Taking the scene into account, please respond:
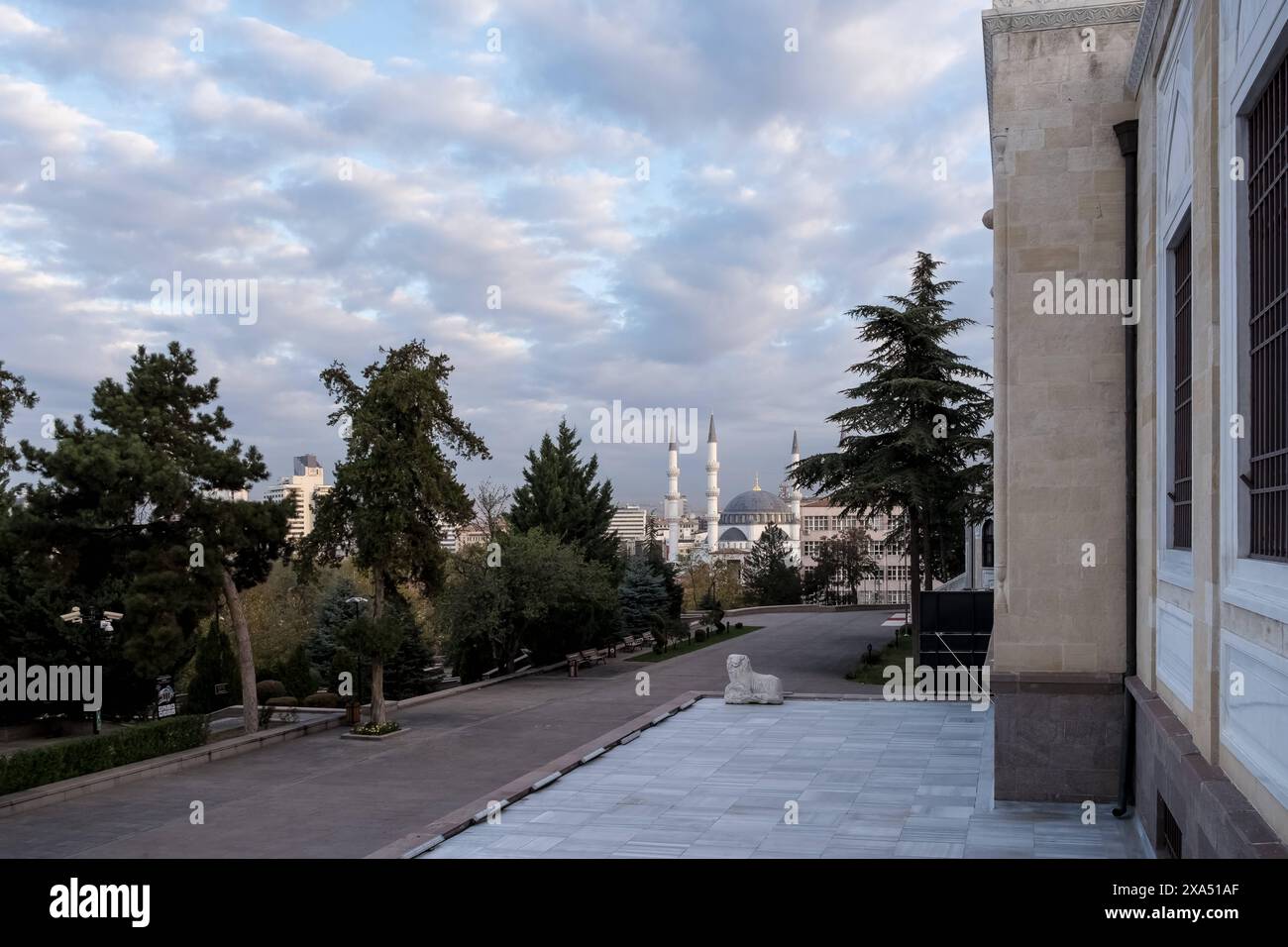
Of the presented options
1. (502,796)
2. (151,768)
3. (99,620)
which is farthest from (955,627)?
(99,620)

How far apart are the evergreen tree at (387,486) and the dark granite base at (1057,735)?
12650 millimetres

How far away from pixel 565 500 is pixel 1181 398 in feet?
98.9

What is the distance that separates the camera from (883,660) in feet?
101

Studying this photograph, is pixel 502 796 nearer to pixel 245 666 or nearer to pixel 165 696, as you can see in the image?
pixel 245 666

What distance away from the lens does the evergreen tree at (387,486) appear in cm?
2081

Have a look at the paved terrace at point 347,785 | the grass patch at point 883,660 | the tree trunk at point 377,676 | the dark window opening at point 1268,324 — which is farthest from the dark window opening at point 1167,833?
the tree trunk at point 377,676

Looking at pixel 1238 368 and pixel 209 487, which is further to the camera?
pixel 209 487

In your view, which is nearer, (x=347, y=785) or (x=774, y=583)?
(x=347, y=785)

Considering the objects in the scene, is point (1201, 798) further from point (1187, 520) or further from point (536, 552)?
point (536, 552)

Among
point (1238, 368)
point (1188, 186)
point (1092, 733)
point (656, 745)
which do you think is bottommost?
point (656, 745)

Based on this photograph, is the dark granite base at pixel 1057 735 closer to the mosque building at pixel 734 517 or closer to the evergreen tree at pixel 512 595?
the evergreen tree at pixel 512 595
